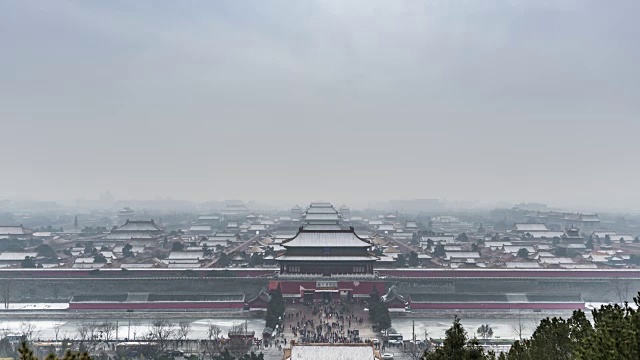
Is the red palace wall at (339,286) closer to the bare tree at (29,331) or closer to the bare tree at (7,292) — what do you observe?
the bare tree at (29,331)

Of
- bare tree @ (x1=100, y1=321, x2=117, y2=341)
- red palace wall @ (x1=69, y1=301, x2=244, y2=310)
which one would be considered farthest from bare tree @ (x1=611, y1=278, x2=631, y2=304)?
bare tree @ (x1=100, y1=321, x2=117, y2=341)

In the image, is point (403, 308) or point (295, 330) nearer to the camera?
point (295, 330)

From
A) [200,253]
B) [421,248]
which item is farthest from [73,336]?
[421,248]

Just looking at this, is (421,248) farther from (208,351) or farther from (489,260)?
(208,351)

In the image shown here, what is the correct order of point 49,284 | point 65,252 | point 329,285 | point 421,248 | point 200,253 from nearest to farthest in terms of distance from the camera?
point 329,285 → point 49,284 → point 200,253 → point 65,252 → point 421,248

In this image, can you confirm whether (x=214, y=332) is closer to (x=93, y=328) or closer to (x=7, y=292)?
(x=93, y=328)

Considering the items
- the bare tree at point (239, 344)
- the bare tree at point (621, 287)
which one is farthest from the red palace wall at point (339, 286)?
the bare tree at point (621, 287)
